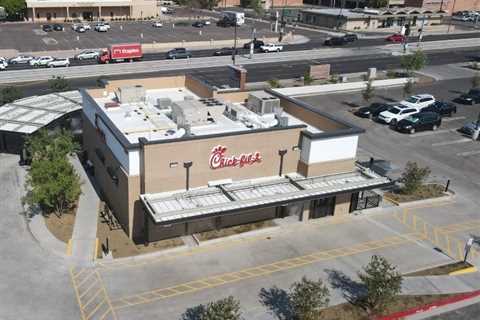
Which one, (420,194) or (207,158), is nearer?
(207,158)

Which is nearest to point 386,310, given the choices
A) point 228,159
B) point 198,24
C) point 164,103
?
point 228,159

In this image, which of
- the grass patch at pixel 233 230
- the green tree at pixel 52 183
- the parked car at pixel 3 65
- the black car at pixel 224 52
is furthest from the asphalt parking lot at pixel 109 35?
the grass patch at pixel 233 230

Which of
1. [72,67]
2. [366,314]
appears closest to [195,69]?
[72,67]

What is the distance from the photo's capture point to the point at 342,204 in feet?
117

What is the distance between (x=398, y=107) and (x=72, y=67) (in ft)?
157

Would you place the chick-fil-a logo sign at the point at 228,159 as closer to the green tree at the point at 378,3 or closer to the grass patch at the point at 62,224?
the grass patch at the point at 62,224

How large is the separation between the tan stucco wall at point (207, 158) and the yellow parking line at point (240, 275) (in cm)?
638

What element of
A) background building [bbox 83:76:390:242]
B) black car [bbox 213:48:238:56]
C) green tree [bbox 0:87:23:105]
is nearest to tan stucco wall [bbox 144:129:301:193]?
background building [bbox 83:76:390:242]

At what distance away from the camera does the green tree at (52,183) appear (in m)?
31.6

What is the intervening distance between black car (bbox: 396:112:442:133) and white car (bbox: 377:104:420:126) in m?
1.28

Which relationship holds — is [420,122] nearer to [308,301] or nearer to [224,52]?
[308,301]

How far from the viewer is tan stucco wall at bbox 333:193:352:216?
35.3 metres

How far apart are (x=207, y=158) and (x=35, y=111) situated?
2286 centimetres

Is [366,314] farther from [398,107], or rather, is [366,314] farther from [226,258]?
[398,107]
